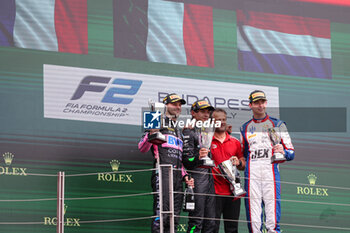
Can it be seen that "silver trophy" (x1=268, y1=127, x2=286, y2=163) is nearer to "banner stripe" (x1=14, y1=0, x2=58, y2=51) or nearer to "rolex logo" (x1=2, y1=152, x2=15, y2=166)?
"banner stripe" (x1=14, y1=0, x2=58, y2=51)

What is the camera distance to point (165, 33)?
626 cm

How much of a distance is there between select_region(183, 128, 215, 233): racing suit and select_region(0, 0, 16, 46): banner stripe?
167cm

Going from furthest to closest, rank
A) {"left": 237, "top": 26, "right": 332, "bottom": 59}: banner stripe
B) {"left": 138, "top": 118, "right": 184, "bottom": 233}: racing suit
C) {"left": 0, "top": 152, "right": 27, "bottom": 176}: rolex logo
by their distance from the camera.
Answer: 1. {"left": 237, "top": 26, "right": 332, "bottom": 59}: banner stripe
2. {"left": 0, "top": 152, "right": 27, "bottom": 176}: rolex logo
3. {"left": 138, "top": 118, "right": 184, "bottom": 233}: racing suit

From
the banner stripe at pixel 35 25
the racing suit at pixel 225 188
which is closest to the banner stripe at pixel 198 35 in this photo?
the racing suit at pixel 225 188

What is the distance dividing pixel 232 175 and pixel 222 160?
0.60ft

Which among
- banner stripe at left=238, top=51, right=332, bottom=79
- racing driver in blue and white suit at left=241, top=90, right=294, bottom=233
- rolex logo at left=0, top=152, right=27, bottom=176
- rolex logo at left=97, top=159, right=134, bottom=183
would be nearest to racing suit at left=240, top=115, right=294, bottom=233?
racing driver in blue and white suit at left=241, top=90, right=294, bottom=233

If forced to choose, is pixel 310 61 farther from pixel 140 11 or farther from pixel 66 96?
pixel 66 96

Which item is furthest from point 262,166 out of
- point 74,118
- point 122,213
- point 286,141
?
point 74,118

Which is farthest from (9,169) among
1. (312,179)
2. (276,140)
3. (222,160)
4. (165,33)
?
(312,179)

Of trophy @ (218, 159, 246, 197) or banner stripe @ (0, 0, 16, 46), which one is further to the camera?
banner stripe @ (0, 0, 16, 46)

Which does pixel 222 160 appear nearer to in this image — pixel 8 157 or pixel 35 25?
pixel 8 157

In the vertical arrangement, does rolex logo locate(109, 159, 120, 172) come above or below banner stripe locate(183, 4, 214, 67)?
below

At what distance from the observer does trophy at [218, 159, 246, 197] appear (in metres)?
5.19

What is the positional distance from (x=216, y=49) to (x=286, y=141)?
5.04ft
